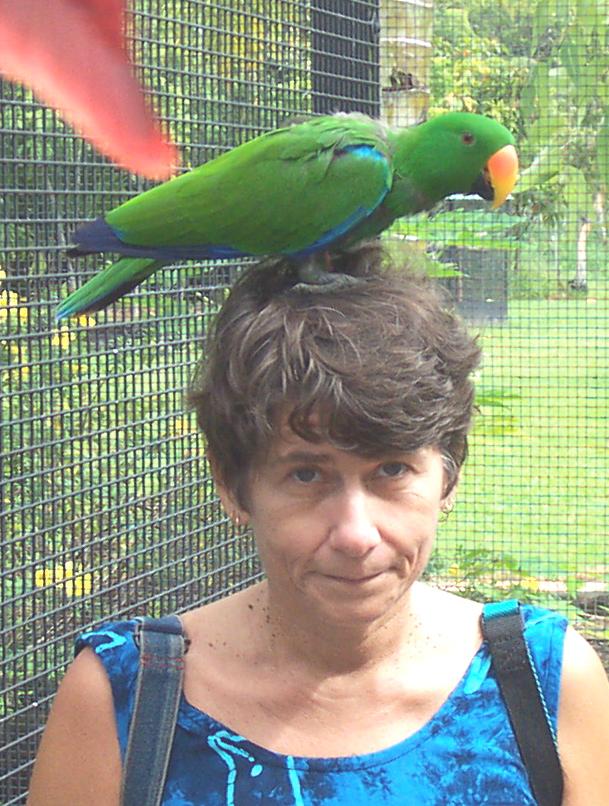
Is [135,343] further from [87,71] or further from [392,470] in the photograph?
[87,71]

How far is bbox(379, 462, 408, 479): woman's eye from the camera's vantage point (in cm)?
90

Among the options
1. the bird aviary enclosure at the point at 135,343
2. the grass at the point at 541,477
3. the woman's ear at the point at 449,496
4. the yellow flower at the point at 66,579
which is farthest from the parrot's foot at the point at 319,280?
the grass at the point at 541,477

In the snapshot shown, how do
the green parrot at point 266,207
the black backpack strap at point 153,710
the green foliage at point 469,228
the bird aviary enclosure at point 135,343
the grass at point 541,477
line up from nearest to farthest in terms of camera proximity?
the black backpack strap at point 153,710 → the green parrot at point 266,207 → the bird aviary enclosure at point 135,343 → the green foliage at point 469,228 → the grass at point 541,477

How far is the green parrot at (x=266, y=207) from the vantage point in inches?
44.0

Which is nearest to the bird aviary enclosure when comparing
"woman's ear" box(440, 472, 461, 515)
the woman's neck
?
"woman's ear" box(440, 472, 461, 515)

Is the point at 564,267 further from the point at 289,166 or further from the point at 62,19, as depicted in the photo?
the point at 62,19

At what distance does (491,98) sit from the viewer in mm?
3834

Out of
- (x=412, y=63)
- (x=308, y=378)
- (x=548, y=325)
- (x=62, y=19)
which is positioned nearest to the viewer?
(x=62, y=19)

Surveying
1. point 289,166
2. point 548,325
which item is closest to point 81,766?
point 289,166

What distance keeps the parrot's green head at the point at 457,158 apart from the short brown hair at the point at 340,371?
0.33 m

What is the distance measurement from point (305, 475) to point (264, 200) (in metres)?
0.37

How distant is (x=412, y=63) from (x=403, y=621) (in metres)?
1.72

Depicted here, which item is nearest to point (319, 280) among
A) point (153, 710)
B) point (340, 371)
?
point (340, 371)

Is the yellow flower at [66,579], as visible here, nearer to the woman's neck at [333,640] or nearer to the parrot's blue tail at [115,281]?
the parrot's blue tail at [115,281]
